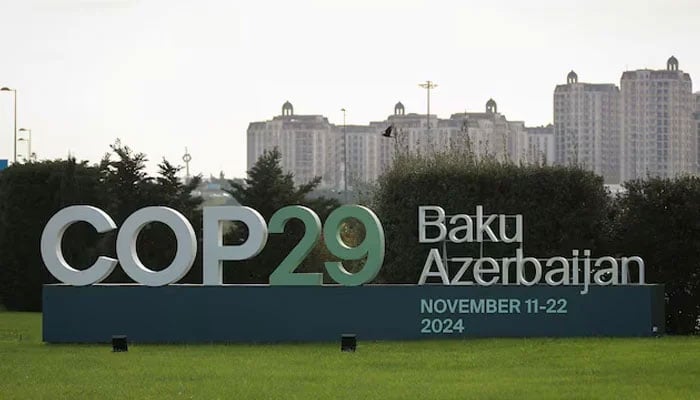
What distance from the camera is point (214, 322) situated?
28.5 meters

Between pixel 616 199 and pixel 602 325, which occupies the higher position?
pixel 616 199

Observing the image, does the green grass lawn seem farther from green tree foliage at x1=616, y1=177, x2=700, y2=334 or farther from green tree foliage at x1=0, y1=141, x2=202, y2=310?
green tree foliage at x1=0, y1=141, x2=202, y2=310

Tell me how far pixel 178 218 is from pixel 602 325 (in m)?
8.05

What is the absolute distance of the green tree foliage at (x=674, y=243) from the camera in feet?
104

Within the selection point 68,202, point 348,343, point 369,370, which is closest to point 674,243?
point 348,343

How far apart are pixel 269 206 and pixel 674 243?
65.7ft

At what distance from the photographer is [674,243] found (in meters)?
31.7

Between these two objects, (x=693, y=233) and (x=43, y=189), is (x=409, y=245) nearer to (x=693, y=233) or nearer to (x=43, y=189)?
(x=693, y=233)

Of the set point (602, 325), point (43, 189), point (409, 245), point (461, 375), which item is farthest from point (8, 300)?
point (461, 375)

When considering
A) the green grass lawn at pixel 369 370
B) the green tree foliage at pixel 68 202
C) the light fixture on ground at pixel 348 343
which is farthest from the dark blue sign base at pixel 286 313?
the green tree foliage at pixel 68 202

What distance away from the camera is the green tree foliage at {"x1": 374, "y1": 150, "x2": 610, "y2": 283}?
34.2m

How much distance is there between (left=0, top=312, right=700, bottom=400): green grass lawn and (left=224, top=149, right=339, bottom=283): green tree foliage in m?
16.2

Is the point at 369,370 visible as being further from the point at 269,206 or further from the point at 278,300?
the point at 269,206

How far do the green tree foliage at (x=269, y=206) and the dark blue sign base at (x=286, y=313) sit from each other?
1395cm
